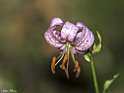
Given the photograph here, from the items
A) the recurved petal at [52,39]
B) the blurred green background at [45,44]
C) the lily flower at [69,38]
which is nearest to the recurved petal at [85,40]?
the lily flower at [69,38]

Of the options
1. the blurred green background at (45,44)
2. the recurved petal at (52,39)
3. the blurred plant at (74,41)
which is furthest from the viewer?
the blurred green background at (45,44)

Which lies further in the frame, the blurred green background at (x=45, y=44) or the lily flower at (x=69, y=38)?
the blurred green background at (x=45, y=44)

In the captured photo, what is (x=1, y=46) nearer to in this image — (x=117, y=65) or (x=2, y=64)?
(x=2, y=64)

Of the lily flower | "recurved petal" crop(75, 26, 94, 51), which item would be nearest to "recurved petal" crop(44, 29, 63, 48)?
the lily flower

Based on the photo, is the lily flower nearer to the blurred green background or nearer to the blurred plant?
the blurred plant

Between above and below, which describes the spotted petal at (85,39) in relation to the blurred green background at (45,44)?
above

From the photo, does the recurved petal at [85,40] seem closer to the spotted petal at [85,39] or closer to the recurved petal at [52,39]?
the spotted petal at [85,39]

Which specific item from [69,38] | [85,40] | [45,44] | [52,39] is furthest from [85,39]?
[45,44]
